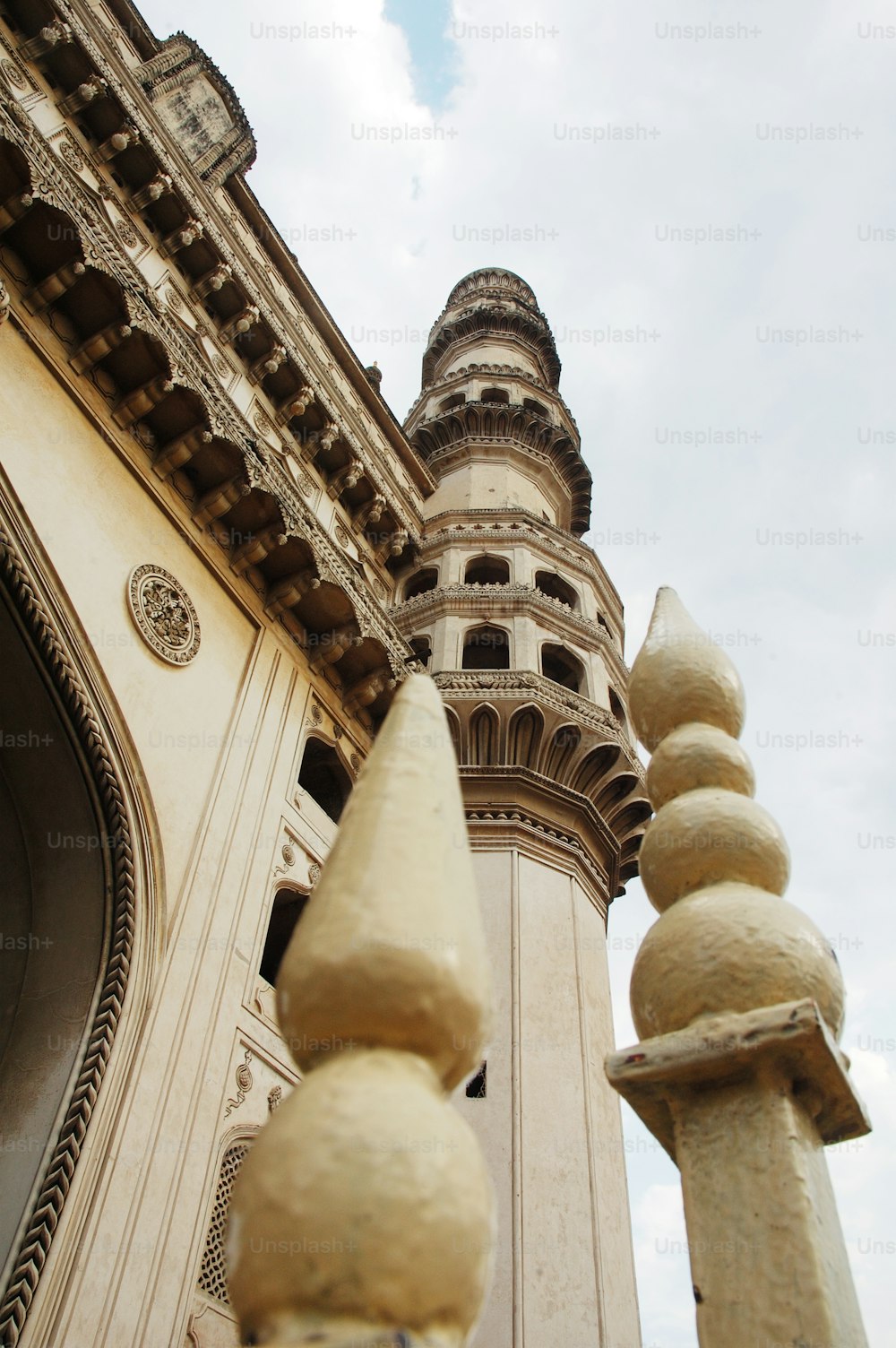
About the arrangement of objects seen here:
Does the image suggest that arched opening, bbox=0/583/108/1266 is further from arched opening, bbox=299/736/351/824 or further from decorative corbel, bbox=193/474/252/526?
arched opening, bbox=299/736/351/824

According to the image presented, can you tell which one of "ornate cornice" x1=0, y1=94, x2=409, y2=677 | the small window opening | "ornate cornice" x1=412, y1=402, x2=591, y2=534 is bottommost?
the small window opening

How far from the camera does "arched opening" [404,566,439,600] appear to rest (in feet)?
52.4

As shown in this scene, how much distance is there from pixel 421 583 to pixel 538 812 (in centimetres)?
540

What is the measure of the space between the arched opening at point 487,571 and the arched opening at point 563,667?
5.84 ft

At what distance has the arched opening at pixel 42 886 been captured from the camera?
607 cm

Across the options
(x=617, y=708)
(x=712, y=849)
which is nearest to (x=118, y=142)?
(x=617, y=708)

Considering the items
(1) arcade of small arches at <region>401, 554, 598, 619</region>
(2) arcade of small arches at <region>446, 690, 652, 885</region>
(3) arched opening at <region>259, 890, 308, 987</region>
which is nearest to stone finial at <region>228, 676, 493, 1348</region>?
(3) arched opening at <region>259, 890, 308, 987</region>

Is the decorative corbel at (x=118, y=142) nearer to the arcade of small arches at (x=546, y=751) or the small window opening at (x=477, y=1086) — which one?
the arcade of small arches at (x=546, y=751)

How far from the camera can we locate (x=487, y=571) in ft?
53.4

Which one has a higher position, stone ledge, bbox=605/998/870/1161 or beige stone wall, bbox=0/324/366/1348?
beige stone wall, bbox=0/324/366/1348

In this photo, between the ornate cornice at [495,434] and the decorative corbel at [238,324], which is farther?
the ornate cornice at [495,434]

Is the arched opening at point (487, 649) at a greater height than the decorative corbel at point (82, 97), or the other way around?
the decorative corbel at point (82, 97)

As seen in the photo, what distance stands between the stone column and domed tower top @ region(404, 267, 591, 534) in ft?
49.3

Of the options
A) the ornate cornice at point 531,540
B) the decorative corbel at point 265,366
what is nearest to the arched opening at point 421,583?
the ornate cornice at point 531,540
